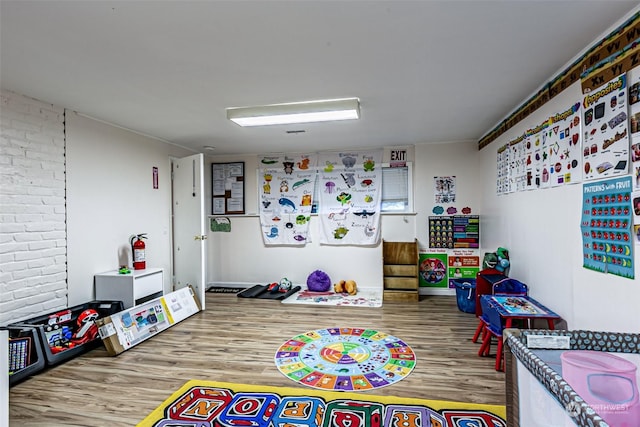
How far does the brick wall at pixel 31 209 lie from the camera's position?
277cm

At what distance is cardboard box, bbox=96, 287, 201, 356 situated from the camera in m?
3.00

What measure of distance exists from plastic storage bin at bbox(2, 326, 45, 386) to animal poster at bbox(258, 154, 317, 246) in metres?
3.33

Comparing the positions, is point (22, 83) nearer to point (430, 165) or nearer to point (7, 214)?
point (7, 214)

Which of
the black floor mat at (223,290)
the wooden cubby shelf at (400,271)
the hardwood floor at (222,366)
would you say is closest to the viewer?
the hardwood floor at (222,366)

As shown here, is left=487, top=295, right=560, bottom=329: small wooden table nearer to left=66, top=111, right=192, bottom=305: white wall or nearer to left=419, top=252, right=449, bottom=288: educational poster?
left=419, top=252, right=449, bottom=288: educational poster

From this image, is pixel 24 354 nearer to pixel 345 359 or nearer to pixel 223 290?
pixel 345 359

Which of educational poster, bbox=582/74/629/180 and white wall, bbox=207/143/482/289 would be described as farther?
white wall, bbox=207/143/482/289

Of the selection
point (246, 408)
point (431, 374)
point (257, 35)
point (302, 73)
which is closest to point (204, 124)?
point (302, 73)

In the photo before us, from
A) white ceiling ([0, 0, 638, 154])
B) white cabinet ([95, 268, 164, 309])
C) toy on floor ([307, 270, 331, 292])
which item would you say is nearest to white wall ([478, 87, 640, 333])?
white ceiling ([0, 0, 638, 154])

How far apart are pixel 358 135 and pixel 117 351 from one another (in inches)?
140

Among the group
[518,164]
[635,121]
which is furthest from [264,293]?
[635,121]

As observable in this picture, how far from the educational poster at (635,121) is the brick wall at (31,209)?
435 centimetres

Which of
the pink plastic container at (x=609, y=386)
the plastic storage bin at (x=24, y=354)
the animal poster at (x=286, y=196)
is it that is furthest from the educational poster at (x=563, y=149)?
the plastic storage bin at (x=24, y=354)

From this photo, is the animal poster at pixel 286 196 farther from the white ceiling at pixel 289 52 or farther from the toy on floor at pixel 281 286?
the white ceiling at pixel 289 52
